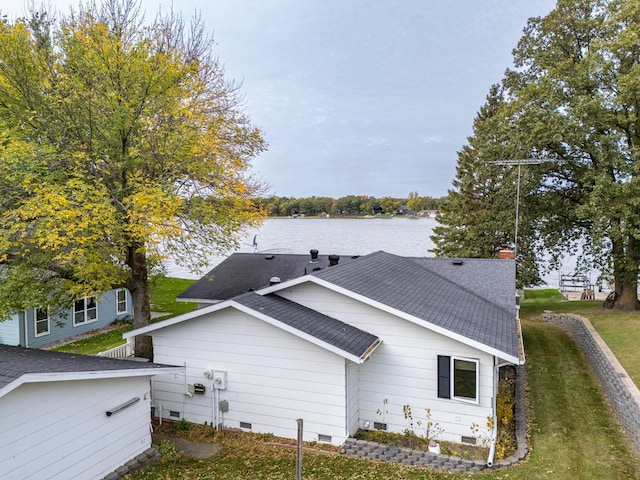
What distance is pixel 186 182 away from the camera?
50.2 ft

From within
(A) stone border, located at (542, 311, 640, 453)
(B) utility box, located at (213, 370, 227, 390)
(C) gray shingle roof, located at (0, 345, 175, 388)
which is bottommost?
(A) stone border, located at (542, 311, 640, 453)

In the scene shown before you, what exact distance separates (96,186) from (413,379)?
10586mm

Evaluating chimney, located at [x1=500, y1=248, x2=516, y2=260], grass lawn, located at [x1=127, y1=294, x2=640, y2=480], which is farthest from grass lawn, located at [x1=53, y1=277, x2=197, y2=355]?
chimney, located at [x1=500, y1=248, x2=516, y2=260]

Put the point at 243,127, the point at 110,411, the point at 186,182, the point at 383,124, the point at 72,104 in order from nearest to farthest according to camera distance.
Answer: the point at 110,411 < the point at 72,104 < the point at 186,182 < the point at 243,127 < the point at 383,124

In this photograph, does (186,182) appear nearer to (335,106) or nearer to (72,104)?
(72,104)

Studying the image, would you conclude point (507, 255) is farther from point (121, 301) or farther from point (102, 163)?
point (121, 301)

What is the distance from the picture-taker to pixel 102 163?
13539 millimetres

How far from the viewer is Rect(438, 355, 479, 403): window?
A: 9.68m

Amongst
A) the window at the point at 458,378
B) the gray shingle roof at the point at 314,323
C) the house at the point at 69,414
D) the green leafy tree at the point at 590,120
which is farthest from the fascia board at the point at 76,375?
the green leafy tree at the point at 590,120

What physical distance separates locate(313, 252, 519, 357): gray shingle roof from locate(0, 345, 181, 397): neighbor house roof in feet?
15.9

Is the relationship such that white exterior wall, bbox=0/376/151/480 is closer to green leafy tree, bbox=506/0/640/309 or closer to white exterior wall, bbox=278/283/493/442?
white exterior wall, bbox=278/283/493/442

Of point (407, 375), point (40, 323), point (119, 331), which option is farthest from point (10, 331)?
point (407, 375)

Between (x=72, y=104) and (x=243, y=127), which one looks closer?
(x=72, y=104)

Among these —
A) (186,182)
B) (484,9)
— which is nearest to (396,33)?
(484,9)
